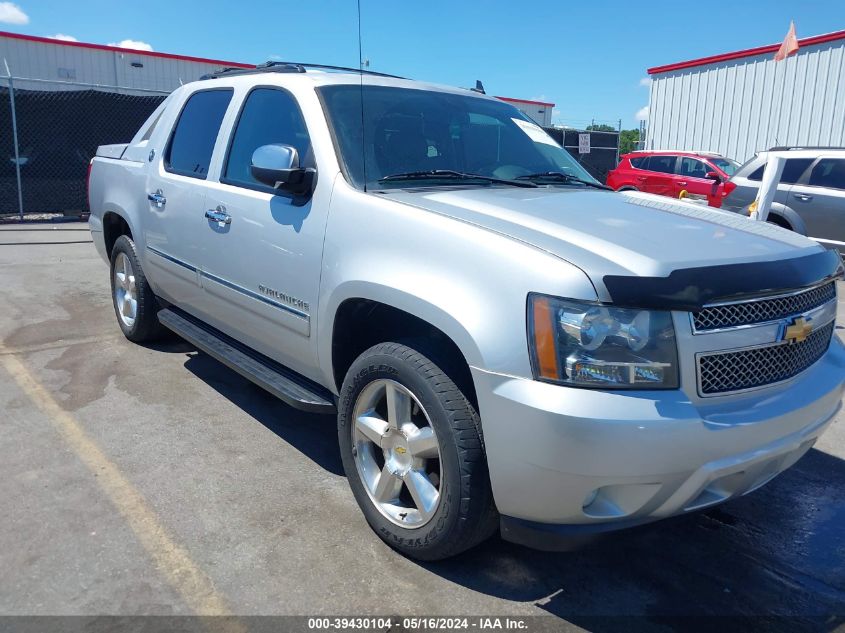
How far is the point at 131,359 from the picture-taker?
522 cm

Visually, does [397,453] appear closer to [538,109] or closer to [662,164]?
[662,164]

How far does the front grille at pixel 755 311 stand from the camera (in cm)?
226

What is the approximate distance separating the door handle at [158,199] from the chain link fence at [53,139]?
32.9ft

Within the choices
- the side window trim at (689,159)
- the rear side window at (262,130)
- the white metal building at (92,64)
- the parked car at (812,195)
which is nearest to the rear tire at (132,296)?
the rear side window at (262,130)

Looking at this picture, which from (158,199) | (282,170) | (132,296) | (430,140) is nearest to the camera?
(282,170)

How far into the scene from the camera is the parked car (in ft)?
30.9

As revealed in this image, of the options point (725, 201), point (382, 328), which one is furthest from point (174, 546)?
point (725, 201)

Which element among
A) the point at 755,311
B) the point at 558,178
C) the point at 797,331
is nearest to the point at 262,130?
the point at 558,178

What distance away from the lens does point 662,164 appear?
15469 millimetres

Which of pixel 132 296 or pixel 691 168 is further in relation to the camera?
pixel 691 168

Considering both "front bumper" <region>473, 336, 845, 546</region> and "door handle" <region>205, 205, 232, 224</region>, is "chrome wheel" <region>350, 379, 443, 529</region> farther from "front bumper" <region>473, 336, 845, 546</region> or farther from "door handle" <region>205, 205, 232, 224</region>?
"door handle" <region>205, 205, 232, 224</region>

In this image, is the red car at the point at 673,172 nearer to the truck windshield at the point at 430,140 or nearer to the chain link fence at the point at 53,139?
the truck windshield at the point at 430,140

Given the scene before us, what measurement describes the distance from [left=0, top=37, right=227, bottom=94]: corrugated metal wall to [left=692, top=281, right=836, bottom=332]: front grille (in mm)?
19057

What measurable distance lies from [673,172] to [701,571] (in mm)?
13758
